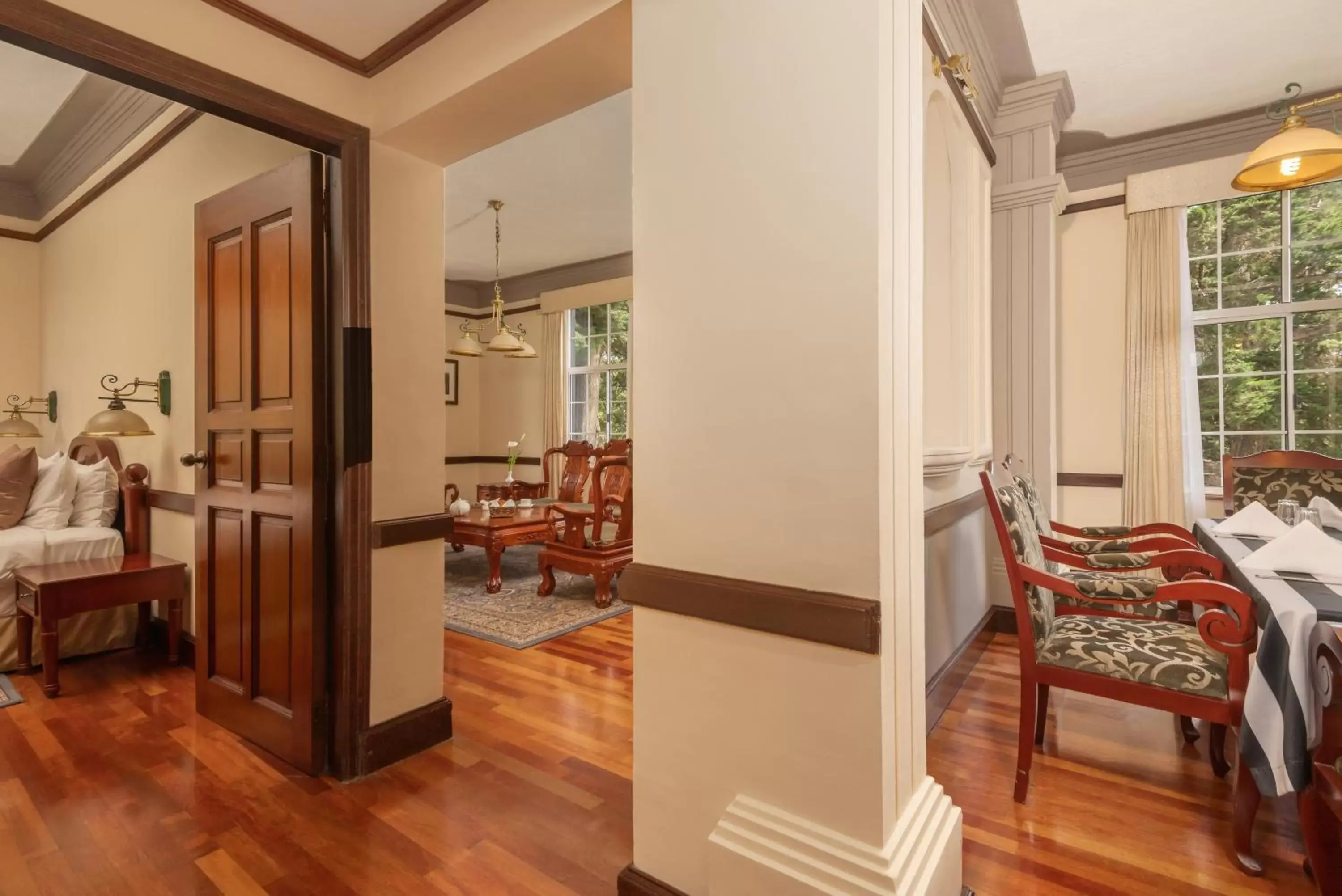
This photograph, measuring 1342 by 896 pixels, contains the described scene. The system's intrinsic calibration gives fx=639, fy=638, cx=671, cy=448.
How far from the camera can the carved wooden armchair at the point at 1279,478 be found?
297 cm

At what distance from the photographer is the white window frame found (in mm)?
6797

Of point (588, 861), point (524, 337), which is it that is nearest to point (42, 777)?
point (588, 861)

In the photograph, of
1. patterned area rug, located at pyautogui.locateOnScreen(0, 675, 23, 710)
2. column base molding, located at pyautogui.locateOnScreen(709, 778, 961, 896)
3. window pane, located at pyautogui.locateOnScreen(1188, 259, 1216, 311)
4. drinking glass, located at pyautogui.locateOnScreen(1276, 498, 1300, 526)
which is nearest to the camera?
column base molding, located at pyautogui.locateOnScreen(709, 778, 961, 896)

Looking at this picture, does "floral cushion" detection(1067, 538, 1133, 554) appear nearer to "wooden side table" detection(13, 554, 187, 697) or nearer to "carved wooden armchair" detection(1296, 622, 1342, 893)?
"carved wooden armchair" detection(1296, 622, 1342, 893)

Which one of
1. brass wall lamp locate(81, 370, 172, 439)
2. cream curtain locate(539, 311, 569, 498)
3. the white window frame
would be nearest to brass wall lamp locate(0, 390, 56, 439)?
brass wall lamp locate(81, 370, 172, 439)

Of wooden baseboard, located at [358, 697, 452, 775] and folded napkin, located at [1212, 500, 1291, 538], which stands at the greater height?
folded napkin, located at [1212, 500, 1291, 538]

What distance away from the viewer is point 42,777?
2.15 metres

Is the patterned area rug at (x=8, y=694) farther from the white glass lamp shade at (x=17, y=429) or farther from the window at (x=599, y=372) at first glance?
the window at (x=599, y=372)

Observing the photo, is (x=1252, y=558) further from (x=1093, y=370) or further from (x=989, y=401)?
(x=1093, y=370)

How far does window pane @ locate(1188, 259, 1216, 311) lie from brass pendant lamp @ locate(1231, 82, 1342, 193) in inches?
50.3

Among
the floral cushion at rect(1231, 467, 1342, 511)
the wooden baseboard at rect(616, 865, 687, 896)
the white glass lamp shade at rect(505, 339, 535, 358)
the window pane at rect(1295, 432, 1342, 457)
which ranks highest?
the white glass lamp shade at rect(505, 339, 535, 358)

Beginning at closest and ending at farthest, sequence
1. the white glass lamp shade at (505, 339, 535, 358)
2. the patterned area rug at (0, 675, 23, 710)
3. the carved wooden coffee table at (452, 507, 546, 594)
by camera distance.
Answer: the patterned area rug at (0, 675, 23, 710)
the carved wooden coffee table at (452, 507, 546, 594)
the white glass lamp shade at (505, 339, 535, 358)

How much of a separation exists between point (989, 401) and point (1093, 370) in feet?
3.01

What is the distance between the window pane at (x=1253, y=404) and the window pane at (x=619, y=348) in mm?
4862
